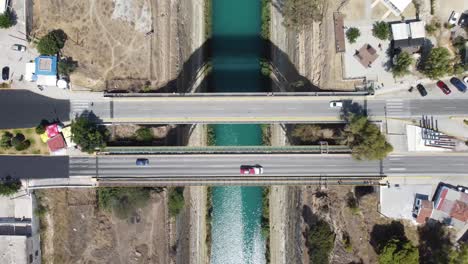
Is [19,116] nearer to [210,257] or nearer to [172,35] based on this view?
[172,35]

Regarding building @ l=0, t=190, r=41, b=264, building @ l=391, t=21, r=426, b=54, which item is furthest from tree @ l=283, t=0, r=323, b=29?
building @ l=0, t=190, r=41, b=264

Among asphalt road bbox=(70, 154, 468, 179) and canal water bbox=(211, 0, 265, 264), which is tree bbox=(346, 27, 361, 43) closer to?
canal water bbox=(211, 0, 265, 264)

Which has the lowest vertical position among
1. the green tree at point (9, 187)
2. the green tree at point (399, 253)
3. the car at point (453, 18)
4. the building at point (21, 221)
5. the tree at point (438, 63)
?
the green tree at point (399, 253)

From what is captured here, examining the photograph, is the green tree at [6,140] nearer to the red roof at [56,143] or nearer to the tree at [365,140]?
the red roof at [56,143]

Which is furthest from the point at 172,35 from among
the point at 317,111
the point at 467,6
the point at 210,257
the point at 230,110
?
the point at 467,6

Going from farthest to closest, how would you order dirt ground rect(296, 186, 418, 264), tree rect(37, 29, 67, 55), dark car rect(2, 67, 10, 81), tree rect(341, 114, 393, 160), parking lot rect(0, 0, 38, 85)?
parking lot rect(0, 0, 38, 85) < dark car rect(2, 67, 10, 81) < tree rect(37, 29, 67, 55) < dirt ground rect(296, 186, 418, 264) < tree rect(341, 114, 393, 160)

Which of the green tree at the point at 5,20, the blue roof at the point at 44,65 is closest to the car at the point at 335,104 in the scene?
the blue roof at the point at 44,65
